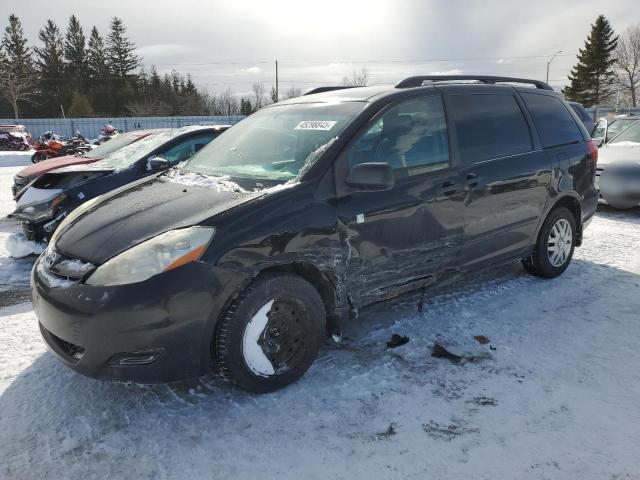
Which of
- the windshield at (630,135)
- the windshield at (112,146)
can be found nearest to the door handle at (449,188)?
the windshield at (112,146)

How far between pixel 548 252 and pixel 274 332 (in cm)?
318

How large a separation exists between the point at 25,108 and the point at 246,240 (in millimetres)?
71001

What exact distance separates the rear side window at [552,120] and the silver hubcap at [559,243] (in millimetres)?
792

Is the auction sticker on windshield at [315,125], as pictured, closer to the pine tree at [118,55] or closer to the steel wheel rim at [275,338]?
the steel wheel rim at [275,338]

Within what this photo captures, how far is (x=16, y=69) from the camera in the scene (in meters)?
58.6

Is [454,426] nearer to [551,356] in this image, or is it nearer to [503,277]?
[551,356]

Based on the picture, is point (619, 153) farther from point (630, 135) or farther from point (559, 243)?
point (559, 243)

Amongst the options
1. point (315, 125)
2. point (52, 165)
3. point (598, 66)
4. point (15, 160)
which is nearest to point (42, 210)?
point (52, 165)

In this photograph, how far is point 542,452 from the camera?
7.95 ft

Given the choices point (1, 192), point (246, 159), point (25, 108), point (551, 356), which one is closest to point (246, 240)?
point (246, 159)

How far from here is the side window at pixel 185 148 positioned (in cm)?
665

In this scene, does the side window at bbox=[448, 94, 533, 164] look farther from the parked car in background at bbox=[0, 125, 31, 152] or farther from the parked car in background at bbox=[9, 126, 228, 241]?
the parked car in background at bbox=[0, 125, 31, 152]

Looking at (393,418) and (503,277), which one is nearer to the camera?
(393,418)

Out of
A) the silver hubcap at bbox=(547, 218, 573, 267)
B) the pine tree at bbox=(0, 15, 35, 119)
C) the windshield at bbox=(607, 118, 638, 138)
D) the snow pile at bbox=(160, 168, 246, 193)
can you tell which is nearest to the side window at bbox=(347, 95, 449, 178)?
the snow pile at bbox=(160, 168, 246, 193)
